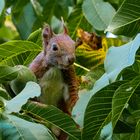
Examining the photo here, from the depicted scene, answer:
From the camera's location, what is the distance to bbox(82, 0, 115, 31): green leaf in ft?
8.46

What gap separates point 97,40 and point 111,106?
0.92 meters

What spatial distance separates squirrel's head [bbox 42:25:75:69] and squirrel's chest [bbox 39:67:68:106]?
0.04m

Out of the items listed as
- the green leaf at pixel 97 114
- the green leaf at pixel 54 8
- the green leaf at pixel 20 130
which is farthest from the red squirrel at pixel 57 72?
the green leaf at pixel 54 8

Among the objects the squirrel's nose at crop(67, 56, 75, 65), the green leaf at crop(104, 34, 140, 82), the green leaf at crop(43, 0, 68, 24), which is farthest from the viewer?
the green leaf at crop(43, 0, 68, 24)

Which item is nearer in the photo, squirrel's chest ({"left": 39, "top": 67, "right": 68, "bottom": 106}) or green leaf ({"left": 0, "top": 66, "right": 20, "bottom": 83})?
green leaf ({"left": 0, "top": 66, "right": 20, "bottom": 83})

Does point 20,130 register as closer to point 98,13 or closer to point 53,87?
point 53,87

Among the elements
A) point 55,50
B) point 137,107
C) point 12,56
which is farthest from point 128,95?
point 55,50

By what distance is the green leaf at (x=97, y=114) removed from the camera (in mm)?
1751

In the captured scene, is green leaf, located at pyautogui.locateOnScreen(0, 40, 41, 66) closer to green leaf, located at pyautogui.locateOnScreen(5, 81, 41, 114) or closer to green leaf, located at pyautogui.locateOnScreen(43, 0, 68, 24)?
green leaf, located at pyautogui.locateOnScreen(5, 81, 41, 114)

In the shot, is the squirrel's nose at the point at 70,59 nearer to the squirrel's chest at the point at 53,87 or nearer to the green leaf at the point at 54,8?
the squirrel's chest at the point at 53,87

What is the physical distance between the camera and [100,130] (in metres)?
1.84

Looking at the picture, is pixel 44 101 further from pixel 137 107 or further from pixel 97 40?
pixel 137 107

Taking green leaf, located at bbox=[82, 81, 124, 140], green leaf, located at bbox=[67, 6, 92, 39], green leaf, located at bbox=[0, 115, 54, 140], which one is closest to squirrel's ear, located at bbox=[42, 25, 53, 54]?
green leaf, located at bbox=[67, 6, 92, 39]

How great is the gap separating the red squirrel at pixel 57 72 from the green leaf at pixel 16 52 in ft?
0.43
